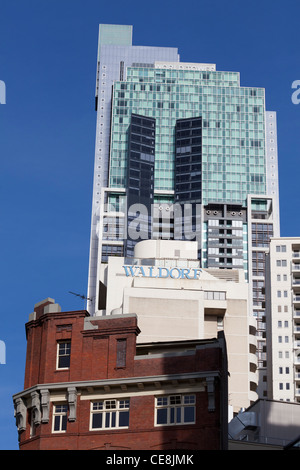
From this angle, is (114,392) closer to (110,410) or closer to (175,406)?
(110,410)

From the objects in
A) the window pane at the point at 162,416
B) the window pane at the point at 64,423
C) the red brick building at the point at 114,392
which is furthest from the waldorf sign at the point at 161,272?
the window pane at the point at 162,416

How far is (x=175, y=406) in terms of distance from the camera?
65.2m

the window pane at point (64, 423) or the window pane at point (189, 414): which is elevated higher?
the window pane at point (189, 414)

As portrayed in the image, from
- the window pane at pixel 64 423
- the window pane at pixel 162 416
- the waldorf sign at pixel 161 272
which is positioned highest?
the waldorf sign at pixel 161 272

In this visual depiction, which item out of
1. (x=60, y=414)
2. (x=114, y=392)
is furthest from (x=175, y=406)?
(x=60, y=414)

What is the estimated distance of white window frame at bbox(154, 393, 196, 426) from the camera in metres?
64.8

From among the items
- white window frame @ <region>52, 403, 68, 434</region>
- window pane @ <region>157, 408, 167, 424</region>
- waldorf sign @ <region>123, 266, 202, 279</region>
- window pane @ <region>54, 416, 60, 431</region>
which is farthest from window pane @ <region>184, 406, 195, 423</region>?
waldorf sign @ <region>123, 266, 202, 279</region>

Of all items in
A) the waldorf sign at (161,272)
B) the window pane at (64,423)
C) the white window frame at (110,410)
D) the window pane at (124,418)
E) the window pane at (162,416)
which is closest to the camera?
the window pane at (162,416)

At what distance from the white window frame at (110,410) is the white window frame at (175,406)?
2.42 metres

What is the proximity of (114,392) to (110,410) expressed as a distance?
131cm

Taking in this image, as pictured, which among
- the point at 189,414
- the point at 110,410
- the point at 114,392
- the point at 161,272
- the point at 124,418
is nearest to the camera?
the point at 189,414

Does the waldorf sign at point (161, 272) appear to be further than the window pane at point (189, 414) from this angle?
Yes

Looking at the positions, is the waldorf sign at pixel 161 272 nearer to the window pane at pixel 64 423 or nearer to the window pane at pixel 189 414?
the window pane at pixel 64 423

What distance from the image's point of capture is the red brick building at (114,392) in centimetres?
6450
